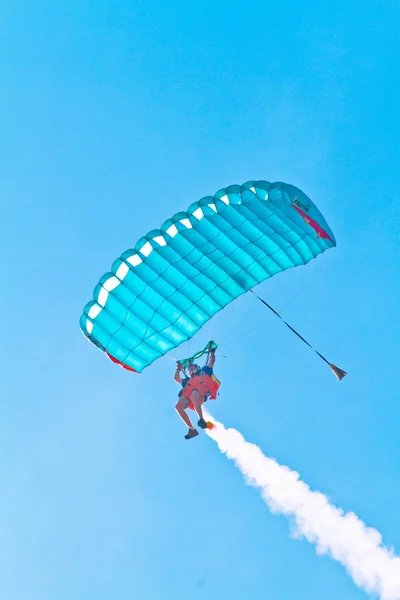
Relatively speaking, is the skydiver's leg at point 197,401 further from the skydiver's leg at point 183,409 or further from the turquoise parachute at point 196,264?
the turquoise parachute at point 196,264

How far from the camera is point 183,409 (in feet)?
59.1

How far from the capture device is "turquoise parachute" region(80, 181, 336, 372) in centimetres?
1648

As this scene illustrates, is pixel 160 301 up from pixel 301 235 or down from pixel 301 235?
down

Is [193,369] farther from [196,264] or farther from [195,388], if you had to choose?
[196,264]

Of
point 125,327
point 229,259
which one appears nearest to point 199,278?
point 229,259

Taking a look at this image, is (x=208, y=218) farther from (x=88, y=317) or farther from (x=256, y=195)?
(x=88, y=317)

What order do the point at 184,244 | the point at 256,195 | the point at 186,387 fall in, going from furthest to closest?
the point at 186,387 < the point at 184,244 < the point at 256,195

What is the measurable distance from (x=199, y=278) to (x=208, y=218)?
191 centimetres

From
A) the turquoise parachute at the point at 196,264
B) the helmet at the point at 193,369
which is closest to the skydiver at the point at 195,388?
the helmet at the point at 193,369

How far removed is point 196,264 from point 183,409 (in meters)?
3.43

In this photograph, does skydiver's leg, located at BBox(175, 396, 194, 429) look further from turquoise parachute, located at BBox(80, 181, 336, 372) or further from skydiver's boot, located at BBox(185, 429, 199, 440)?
turquoise parachute, located at BBox(80, 181, 336, 372)

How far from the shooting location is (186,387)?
18.3 metres

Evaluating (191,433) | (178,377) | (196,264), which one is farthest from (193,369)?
(196,264)

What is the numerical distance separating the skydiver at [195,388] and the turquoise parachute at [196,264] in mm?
863
